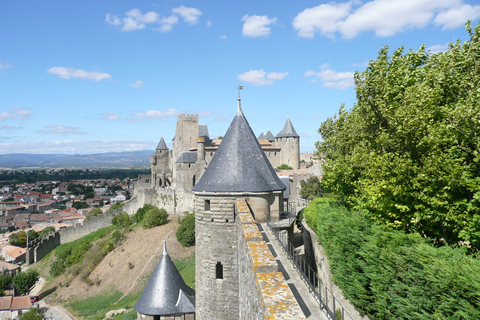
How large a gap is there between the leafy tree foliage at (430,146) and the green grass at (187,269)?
1811cm

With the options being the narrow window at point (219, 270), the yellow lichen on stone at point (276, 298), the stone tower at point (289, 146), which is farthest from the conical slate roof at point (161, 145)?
the yellow lichen on stone at point (276, 298)

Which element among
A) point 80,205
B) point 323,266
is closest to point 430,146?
point 323,266

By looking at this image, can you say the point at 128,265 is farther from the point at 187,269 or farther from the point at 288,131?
the point at 288,131

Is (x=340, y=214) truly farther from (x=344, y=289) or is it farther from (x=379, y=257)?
(x=379, y=257)

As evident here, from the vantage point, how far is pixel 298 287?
254 inches

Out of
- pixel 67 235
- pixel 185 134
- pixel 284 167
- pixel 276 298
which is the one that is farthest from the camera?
pixel 284 167

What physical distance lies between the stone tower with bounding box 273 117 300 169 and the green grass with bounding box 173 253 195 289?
39.5 m

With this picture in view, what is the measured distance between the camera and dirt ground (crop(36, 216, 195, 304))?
102 feet

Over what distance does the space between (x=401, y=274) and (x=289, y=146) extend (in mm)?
60518

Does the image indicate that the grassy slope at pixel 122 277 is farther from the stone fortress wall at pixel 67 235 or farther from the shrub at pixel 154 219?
Result: the stone fortress wall at pixel 67 235

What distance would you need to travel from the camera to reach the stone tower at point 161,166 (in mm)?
56250

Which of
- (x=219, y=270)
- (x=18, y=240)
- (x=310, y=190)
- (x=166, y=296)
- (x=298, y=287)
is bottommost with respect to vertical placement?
(x=18, y=240)

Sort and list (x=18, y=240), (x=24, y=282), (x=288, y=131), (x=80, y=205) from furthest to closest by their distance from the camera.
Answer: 1. (x=80, y=205)
2. (x=288, y=131)
3. (x=18, y=240)
4. (x=24, y=282)

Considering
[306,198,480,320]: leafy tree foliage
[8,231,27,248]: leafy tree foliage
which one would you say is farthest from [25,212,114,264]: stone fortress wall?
[306,198,480,320]: leafy tree foliage
